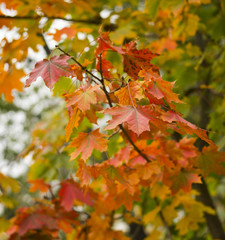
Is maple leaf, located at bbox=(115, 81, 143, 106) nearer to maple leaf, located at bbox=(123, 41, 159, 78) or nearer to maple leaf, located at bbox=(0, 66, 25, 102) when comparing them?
maple leaf, located at bbox=(123, 41, 159, 78)

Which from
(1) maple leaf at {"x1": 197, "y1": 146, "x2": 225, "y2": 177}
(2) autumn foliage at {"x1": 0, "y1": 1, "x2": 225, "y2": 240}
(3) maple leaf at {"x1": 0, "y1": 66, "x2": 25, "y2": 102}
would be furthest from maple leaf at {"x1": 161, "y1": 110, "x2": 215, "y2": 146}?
(3) maple leaf at {"x1": 0, "y1": 66, "x2": 25, "y2": 102}

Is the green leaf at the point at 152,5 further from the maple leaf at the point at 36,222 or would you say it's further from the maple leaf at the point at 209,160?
the maple leaf at the point at 36,222

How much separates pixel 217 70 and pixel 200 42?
0.37m

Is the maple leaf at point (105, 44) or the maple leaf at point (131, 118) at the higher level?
the maple leaf at point (105, 44)

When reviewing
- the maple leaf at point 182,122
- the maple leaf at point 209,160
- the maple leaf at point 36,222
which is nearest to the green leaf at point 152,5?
the maple leaf at point 209,160

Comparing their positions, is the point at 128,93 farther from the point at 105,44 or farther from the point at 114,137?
the point at 114,137

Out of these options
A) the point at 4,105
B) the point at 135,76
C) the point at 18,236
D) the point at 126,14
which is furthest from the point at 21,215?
the point at 4,105

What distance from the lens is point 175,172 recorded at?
1.40 metres

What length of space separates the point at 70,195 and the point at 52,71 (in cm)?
99

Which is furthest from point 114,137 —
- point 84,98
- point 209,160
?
point 84,98

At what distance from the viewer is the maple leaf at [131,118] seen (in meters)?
0.84

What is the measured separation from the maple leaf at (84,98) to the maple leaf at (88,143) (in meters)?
0.18

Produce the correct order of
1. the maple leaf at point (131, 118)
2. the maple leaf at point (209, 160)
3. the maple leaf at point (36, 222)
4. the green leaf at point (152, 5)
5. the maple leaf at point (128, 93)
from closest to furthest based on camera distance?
the maple leaf at point (131, 118) < the maple leaf at point (128, 93) < the maple leaf at point (209, 160) < the maple leaf at point (36, 222) < the green leaf at point (152, 5)

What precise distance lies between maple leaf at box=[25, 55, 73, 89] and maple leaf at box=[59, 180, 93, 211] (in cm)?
95
